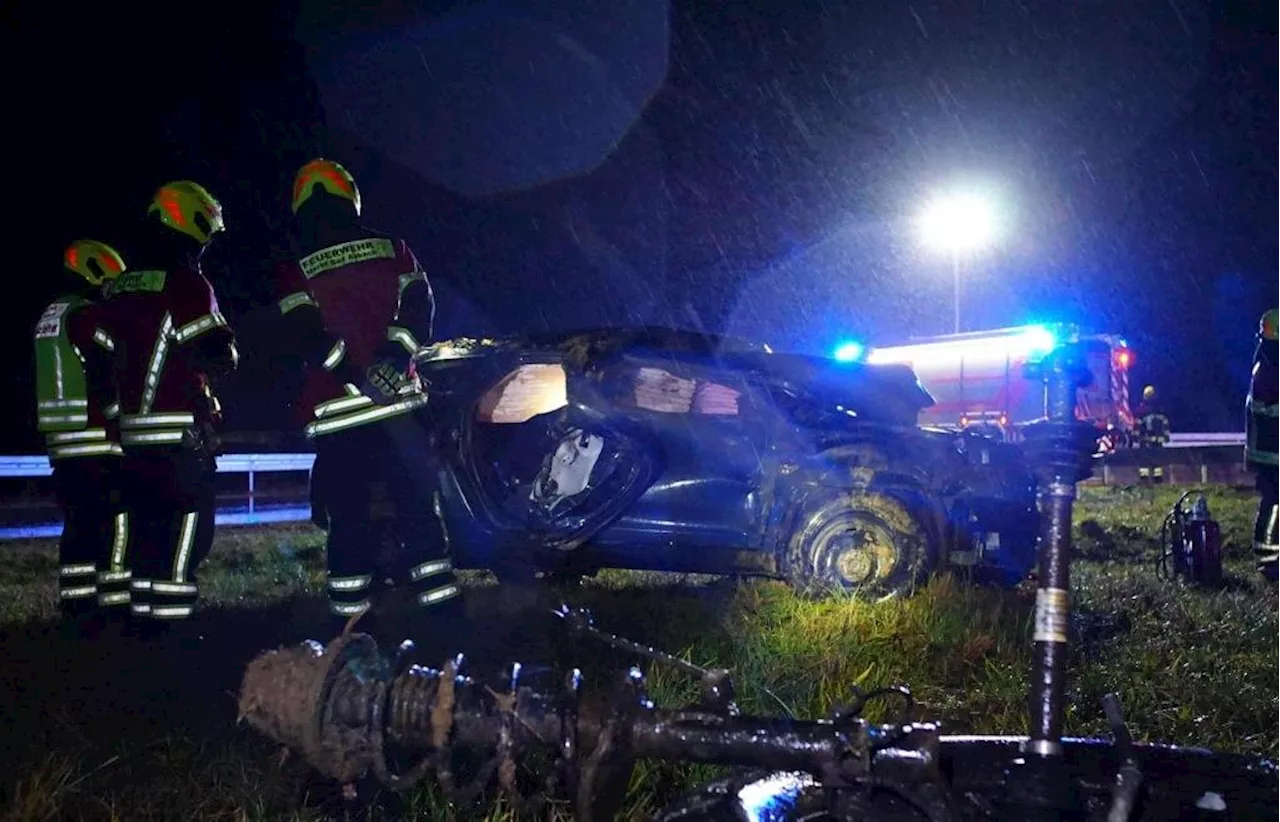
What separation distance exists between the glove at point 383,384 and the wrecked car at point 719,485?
135cm

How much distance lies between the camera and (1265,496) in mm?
6523

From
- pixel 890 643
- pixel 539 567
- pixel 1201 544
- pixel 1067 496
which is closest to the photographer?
pixel 1067 496

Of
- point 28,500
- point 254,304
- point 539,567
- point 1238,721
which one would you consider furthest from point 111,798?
point 254,304

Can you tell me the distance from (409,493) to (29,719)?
1.38 meters

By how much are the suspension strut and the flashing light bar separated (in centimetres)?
1562

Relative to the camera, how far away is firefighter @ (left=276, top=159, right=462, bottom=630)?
3525mm

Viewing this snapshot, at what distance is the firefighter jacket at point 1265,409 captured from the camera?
6410mm

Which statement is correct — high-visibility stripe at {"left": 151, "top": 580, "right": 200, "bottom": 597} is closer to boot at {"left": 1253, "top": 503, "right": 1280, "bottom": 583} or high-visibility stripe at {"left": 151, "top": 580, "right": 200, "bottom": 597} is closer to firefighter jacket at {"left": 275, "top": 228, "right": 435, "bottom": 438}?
firefighter jacket at {"left": 275, "top": 228, "right": 435, "bottom": 438}

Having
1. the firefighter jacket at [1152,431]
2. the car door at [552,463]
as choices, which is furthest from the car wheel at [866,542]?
the firefighter jacket at [1152,431]

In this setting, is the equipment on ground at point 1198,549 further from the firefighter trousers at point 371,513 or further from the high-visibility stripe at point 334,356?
the high-visibility stripe at point 334,356

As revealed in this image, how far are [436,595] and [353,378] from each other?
2.80 feet

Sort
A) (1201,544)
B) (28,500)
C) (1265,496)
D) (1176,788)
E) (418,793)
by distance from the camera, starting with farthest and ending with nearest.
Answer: (28,500) < (1265,496) < (1201,544) < (418,793) < (1176,788)

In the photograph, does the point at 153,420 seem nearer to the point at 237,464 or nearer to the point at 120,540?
the point at 120,540

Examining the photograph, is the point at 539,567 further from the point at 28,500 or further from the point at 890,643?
the point at 28,500
